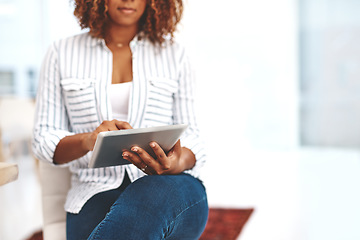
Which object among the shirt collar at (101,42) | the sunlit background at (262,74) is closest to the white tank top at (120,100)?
the shirt collar at (101,42)

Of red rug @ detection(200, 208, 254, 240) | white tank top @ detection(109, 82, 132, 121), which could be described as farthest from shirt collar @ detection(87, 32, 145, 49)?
red rug @ detection(200, 208, 254, 240)

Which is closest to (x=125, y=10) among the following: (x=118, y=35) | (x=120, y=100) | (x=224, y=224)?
(x=118, y=35)

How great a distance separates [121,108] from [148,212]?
0.40 m

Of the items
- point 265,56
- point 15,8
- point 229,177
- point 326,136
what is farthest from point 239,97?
point 15,8

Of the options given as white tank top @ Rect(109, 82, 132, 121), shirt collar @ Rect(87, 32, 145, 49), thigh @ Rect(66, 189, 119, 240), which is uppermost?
shirt collar @ Rect(87, 32, 145, 49)

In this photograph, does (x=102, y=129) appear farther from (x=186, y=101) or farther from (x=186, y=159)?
(x=186, y=101)

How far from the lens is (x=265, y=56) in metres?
4.79

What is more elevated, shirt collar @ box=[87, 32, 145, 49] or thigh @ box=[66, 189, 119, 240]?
shirt collar @ box=[87, 32, 145, 49]

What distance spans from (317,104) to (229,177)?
1.56 meters

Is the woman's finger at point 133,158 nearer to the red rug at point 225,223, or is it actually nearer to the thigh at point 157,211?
the thigh at point 157,211

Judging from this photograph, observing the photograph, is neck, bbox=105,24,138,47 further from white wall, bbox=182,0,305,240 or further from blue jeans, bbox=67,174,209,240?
white wall, bbox=182,0,305,240

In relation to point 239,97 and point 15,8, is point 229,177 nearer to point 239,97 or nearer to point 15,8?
point 239,97

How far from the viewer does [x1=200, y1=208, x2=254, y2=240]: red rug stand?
2.23m

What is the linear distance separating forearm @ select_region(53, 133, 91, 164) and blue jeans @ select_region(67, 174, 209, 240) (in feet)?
0.37
